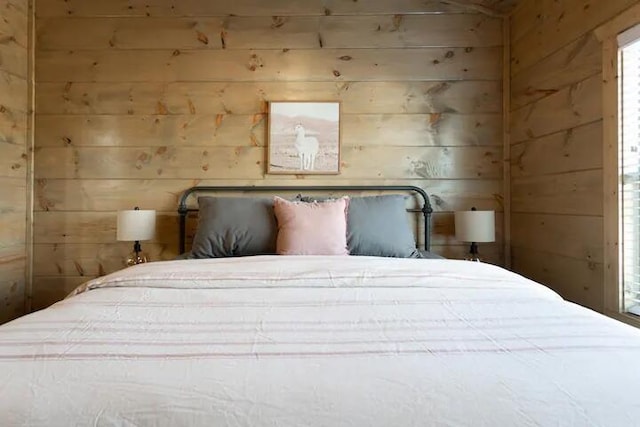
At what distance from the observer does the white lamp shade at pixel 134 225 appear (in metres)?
2.26

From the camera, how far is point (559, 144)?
81.7 inches

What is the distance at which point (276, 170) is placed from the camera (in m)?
2.51

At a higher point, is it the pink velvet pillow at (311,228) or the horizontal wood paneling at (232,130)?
the horizontal wood paneling at (232,130)

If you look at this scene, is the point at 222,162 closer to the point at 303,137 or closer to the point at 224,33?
the point at 303,137

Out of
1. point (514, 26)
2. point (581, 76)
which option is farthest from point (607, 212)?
point (514, 26)

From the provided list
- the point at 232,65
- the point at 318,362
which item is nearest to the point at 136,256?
the point at 232,65

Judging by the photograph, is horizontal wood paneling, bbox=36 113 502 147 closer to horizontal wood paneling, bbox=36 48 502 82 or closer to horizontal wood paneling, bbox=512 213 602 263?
horizontal wood paneling, bbox=36 48 502 82

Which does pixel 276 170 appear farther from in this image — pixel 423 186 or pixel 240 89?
pixel 423 186

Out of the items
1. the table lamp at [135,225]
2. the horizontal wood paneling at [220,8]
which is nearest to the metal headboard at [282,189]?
the table lamp at [135,225]

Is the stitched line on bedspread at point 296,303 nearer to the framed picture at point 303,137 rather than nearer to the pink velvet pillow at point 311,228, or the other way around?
the pink velvet pillow at point 311,228

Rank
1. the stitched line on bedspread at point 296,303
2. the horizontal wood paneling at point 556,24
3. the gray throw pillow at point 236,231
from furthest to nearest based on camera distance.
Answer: the gray throw pillow at point 236,231, the horizontal wood paneling at point 556,24, the stitched line on bedspread at point 296,303

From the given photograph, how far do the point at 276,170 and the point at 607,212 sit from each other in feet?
6.04

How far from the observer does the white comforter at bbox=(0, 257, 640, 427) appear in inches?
23.8

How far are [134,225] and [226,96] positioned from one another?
1.04m
